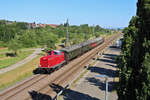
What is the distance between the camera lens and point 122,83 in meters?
8.47

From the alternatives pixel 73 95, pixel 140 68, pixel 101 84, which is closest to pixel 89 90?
pixel 73 95

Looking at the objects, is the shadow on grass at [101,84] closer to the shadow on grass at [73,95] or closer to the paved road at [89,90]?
the paved road at [89,90]

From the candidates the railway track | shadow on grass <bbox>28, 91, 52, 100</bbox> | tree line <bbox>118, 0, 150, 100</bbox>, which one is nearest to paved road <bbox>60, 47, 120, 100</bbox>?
shadow on grass <bbox>28, 91, 52, 100</bbox>

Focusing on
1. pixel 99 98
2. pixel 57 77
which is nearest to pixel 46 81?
pixel 57 77

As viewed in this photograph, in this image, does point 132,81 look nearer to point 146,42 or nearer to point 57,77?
point 146,42

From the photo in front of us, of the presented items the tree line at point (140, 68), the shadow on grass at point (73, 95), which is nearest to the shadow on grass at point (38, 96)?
the shadow on grass at point (73, 95)

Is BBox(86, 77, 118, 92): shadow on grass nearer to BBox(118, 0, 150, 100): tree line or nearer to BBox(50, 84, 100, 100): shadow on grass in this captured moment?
BBox(50, 84, 100, 100): shadow on grass

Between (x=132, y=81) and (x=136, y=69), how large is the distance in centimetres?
64

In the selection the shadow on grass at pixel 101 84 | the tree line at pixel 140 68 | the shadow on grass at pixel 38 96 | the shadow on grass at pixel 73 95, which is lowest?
the shadow on grass at pixel 38 96

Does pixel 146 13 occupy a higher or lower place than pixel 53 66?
higher

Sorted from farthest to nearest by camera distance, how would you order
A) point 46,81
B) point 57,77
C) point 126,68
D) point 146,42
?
point 57,77, point 46,81, point 126,68, point 146,42

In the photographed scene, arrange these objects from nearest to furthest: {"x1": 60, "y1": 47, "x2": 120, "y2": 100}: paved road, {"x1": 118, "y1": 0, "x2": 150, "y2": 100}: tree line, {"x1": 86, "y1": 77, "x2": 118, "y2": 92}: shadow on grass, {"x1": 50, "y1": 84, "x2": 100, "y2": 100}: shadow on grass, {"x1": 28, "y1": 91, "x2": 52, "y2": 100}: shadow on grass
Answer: {"x1": 118, "y1": 0, "x2": 150, "y2": 100}: tree line, {"x1": 50, "y1": 84, "x2": 100, "y2": 100}: shadow on grass, {"x1": 60, "y1": 47, "x2": 120, "y2": 100}: paved road, {"x1": 28, "y1": 91, "x2": 52, "y2": 100}: shadow on grass, {"x1": 86, "y1": 77, "x2": 118, "y2": 92}: shadow on grass

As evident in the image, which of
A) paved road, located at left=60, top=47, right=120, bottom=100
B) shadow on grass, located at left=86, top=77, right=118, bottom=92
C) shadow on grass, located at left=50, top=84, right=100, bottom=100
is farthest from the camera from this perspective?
shadow on grass, located at left=86, top=77, right=118, bottom=92

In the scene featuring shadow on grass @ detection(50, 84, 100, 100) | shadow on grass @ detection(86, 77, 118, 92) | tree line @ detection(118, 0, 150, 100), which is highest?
tree line @ detection(118, 0, 150, 100)
